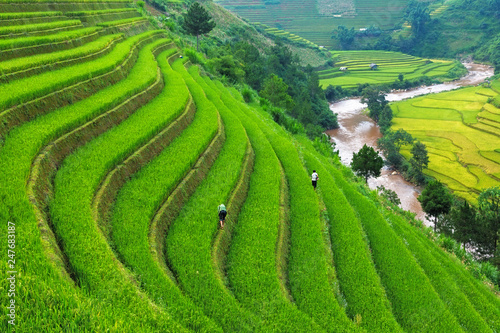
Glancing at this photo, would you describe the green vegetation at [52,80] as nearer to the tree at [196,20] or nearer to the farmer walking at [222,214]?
the farmer walking at [222,214]

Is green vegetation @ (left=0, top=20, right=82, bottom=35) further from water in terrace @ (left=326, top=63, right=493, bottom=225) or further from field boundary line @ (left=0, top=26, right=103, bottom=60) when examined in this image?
water in terrace @ (left=326, top=63, right=493, bottom=225)

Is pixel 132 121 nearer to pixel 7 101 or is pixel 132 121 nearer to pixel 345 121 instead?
pixel 7 101

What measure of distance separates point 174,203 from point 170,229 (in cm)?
93

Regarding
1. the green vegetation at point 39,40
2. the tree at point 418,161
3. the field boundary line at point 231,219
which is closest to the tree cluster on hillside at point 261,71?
the tree at point 418,161

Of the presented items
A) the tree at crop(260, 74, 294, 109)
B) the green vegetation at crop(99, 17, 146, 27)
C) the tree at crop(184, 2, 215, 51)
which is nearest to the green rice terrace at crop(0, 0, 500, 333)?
the green vegetation at crop(99, 17, 146, 27)

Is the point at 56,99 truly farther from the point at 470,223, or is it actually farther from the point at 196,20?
the point at 196,20

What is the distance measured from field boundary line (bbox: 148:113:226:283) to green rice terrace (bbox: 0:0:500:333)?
0.05m

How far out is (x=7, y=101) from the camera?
979cm

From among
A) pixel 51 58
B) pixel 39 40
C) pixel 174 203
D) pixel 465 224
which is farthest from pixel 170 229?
pixel 465 224

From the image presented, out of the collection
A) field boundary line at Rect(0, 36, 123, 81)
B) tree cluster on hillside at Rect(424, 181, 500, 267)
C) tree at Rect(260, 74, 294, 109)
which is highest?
field boundary line at Rect(0, 36, 123, 81)

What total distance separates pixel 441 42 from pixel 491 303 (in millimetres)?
104675

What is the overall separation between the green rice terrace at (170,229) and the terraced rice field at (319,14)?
9650cm

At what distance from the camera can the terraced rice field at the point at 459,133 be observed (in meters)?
32.1

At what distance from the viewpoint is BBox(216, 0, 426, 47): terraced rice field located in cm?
10731
